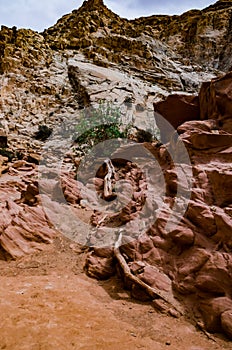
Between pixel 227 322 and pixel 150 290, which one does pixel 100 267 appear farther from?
pixel 227 322

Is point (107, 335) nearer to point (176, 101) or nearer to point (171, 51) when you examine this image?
point (176, 101)

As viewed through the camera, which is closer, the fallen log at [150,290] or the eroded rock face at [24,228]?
the fallen log at [150,290]

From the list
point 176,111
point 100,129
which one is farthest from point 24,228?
point 100,129

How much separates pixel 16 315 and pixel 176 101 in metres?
6.05

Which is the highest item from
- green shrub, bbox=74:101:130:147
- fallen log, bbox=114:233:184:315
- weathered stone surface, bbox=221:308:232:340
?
green shrub, bbox=74:101:130:147

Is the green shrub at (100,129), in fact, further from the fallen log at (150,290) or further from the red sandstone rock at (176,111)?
the fallen log at (150,290)

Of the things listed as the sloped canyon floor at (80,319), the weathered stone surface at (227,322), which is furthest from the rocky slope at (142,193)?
the sloped canyon floor at (80,319)

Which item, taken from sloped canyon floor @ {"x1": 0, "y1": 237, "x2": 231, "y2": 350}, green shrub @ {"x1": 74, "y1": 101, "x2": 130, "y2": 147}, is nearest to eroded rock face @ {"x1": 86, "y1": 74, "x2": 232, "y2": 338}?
sloped canyon floor @ {"x1": 0, "y1": 237, "x2": 231, "y2": 350}

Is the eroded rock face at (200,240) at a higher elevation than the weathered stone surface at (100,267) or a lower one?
higher

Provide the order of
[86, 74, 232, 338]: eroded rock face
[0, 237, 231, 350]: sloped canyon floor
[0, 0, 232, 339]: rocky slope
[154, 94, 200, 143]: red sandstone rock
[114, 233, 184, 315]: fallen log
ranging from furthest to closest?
1. [154, 94, 200, 143]: red sandstone rock
2. [0, 0, 232, 339]: rocky slope
3. [114, 233, 184, 315]: fallen log
4. [86, 74, 232, 338]: eroded rock face
5. [0, 237, 231, 350]: sloped canyon floor

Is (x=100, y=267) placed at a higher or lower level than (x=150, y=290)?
lower

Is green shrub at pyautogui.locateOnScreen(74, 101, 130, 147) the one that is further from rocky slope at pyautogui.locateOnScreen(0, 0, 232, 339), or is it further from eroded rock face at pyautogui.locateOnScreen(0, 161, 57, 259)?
eroded rock face at pyautogui.locateOnScreen(0, 161, 57, 259)

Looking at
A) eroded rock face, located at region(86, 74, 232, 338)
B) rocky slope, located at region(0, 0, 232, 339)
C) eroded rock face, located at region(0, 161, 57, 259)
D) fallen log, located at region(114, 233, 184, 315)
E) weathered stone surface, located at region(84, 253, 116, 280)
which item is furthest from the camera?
eroded rock face, located at region(0, 161, 57, 259)

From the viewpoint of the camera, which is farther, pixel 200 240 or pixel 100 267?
pixel 100 267
